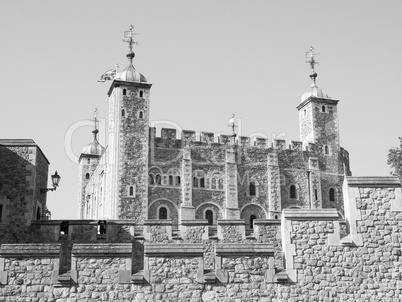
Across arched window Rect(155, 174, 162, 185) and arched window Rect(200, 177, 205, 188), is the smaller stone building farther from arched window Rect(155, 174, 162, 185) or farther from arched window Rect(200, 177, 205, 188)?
arched window Rect(200, 177, 205, 188)

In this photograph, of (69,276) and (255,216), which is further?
(255,216)

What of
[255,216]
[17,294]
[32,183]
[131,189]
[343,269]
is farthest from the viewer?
[255,216]

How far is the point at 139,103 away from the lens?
45531 millimetres

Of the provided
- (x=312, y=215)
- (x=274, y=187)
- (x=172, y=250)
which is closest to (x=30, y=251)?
(x=172, y=250)

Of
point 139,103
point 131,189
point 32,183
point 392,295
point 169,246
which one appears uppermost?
point 139,103

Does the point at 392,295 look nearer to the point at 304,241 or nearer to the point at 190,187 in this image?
the point at 304,241

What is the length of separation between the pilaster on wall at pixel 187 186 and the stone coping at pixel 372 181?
32.6 metres

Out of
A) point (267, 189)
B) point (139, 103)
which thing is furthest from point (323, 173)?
point (139, 103)

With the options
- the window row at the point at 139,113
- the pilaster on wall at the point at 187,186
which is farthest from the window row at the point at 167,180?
the window row at the point at 139,113

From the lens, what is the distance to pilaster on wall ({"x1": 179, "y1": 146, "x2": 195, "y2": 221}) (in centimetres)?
4438

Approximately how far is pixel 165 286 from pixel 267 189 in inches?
1458

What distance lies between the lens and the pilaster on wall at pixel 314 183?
48.0 meters

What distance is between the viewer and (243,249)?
11.1 meters

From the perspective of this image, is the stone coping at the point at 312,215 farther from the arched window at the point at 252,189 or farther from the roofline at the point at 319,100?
the roofline at the point at 319,100
